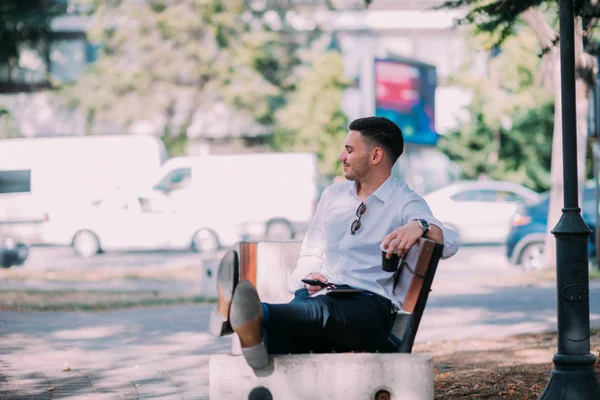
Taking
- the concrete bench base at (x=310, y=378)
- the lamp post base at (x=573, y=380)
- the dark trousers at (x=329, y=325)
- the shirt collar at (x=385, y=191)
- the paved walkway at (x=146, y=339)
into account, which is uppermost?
the shirt collar at (x=385, y=191)

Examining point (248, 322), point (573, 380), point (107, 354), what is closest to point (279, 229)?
point (107, 354)

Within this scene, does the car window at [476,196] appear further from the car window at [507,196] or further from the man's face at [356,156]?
the man's face at [356,156]

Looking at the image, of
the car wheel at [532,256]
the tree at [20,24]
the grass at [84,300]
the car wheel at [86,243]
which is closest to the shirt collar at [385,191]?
the grass at [84,300]

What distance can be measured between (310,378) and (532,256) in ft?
53.4

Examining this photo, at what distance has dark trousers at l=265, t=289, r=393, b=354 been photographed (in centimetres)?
413

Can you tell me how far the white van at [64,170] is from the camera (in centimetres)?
3155

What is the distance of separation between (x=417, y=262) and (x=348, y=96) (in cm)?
4567

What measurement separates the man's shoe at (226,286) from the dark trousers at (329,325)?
0.22m

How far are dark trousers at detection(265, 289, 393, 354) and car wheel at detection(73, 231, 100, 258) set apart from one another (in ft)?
77.7

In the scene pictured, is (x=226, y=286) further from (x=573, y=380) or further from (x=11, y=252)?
(x=11, y=252)

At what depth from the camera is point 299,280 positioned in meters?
4.76

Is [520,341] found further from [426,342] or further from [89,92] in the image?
[89,92]

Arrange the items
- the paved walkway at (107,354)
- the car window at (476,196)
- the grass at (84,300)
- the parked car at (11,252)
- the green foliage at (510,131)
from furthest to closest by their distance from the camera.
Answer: the green foliage at (510,131) → the car window at (476,196) → the parked car at (11,252) → the grass at (84,300) → the paved walkway at (107,354)

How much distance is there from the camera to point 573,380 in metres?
A: 5.10
